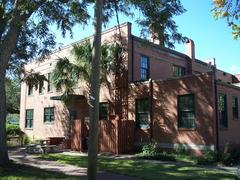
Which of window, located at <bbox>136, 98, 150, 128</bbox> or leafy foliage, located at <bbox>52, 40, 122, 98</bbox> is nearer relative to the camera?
window, located at <bbox>136, 98, 150, 128</bbox>

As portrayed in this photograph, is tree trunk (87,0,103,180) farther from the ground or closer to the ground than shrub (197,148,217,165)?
farther from the ground

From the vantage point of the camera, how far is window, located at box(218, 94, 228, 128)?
779 inches

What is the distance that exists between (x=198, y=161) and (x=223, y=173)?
3.33 m

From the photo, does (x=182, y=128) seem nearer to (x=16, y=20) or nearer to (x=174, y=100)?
(x=174, y=100)

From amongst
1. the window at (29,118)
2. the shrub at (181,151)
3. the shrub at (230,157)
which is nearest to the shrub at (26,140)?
the window at (29,118)

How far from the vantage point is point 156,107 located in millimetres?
20984

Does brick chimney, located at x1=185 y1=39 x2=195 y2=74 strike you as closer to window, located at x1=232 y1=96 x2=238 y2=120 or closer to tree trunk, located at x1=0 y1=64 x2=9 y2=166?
window, located at x1=232 y1=96 x2=238 y2=120

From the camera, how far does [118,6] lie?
58.6 feet

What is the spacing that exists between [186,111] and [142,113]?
11.5 feet

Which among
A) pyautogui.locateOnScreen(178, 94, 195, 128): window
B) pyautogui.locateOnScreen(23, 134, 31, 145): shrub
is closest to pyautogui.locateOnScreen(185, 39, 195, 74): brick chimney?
pyautogui.locateOnScreen(178, 94, 195, 128): window

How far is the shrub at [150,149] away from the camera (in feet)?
62.3

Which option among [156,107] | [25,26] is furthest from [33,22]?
[156,107]

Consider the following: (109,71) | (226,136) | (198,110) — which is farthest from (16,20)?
(226,136)

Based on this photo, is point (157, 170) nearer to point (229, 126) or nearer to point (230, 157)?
point (230, 157)
